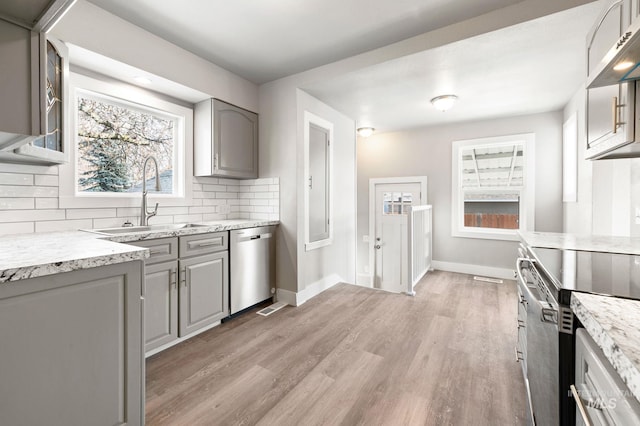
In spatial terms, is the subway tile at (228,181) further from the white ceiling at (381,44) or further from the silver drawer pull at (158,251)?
the silver drawer pull at (158,251)

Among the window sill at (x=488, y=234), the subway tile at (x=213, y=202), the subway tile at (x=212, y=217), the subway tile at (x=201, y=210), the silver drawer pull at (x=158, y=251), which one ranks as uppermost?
the subway tile at (x=213, y=202)

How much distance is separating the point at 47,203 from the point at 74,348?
147 centimetres

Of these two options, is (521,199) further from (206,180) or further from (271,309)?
(206,180)

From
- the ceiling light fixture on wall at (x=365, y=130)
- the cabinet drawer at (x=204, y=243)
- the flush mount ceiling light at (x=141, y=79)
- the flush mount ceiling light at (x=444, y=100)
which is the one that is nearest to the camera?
the cabinet drawer at (x=204, y=243)

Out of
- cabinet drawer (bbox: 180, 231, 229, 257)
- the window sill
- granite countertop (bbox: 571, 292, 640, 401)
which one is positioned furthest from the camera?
the window sill

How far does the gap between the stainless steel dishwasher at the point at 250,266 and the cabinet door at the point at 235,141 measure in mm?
735

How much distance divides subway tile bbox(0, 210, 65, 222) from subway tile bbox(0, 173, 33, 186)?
0.19m

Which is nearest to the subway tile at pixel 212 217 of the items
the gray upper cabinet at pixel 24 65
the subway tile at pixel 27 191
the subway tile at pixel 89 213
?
the subway tile at pixel 89 213

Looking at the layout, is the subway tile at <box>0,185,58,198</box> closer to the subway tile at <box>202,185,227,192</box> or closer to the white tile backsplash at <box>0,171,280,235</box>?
the white tile backsplash at <box>0,171,280,235</box>

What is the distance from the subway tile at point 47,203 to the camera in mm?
1979

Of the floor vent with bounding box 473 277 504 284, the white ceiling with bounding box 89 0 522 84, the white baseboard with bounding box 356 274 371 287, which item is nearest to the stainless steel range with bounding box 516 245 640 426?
the white ceiling with bounding box 89 0 522 84

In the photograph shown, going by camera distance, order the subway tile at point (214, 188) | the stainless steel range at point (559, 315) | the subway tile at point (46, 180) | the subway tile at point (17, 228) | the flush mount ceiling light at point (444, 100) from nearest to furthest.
Result: the stainless steel range at point (559, 315) → the subway tile at point (17, 228) → the subway tile at point (46, 180) → the subway tile at point (214, 188) → the flush mount ceiling light at point (444, 100)

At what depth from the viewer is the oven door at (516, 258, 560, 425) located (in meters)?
0.90

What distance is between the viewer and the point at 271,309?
299cm
